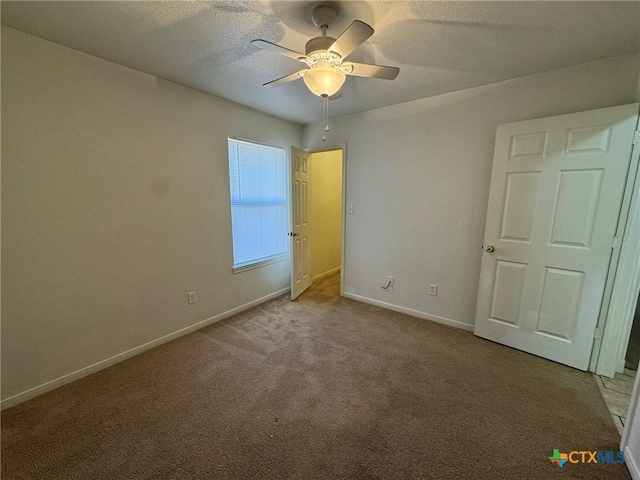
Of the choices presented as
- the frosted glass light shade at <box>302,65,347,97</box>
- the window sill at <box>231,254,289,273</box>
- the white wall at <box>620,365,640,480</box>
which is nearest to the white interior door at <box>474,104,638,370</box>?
the white wall at <box>620,365,640,480</box>

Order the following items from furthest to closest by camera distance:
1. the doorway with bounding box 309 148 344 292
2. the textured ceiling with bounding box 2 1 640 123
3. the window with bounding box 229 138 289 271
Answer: the doorway with bounding box 309 148 344 292, the window with bounding box 229 138 289 271, the textured ceiling with bounding box 2 1 640 123

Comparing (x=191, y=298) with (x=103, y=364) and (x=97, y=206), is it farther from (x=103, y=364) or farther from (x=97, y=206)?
(x=97, y=206)

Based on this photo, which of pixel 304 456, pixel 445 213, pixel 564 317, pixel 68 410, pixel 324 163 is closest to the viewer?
pixel 304 456

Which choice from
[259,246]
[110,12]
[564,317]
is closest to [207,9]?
[110,12]

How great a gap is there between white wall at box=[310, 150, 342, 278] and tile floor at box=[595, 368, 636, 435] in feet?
9.76

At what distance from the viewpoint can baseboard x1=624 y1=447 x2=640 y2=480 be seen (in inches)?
49.8

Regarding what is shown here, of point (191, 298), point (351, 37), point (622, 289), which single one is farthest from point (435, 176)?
point (191, 298)

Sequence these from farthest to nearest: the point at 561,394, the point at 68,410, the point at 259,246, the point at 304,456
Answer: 1. the point at 259,246
2. the point at 561,394
3. the point at 68,410
4. the point at 304,456

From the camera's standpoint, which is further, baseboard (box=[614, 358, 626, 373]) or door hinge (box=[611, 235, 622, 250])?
baseboard (box=[614, 358, 626, 373])

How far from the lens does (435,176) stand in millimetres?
2742

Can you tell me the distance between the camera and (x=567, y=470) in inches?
52.9

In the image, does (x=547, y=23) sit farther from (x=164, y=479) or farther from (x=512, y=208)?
(x=164, y=479)

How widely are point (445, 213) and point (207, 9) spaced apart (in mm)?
2509

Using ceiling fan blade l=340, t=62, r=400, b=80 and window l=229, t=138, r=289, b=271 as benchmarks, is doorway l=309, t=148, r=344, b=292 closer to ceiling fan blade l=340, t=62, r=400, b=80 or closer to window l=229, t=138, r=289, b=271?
window l=229, t=138, r=289, b=271
